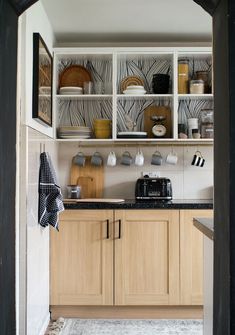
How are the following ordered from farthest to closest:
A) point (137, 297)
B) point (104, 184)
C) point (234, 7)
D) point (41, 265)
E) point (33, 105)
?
1. point (104, 184)
2. point (137, 297)
3. point (41, 265)
4. point (33, 105)
5. point (234, 7)

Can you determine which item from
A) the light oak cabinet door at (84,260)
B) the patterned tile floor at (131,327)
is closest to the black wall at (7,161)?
the patterned tile floor at (131,327)

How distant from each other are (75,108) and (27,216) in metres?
1.71

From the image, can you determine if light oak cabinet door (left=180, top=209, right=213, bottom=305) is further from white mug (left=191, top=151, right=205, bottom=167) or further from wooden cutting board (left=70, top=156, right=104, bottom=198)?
wooden cutting board (left=70, top=156, right=104, bottom=198)

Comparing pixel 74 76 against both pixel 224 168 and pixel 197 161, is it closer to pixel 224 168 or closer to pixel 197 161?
pixel 197 161

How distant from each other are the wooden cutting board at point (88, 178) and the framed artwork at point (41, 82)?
79 cm

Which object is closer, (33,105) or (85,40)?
(33,105)

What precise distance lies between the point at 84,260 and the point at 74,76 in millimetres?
1701

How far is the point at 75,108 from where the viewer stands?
394cm

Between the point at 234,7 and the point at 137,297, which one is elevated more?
the point at 234,7

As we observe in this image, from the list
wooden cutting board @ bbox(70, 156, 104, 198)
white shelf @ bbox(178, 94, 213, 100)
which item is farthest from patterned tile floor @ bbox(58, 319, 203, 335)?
white shelf @ bbox(178, 94, 213, 100)

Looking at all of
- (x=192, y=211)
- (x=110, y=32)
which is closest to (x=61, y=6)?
(x=110, y=32)

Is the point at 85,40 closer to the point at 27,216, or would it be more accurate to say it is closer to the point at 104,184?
the point at 104,184

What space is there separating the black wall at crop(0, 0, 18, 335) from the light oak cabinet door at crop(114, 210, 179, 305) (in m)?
1.72

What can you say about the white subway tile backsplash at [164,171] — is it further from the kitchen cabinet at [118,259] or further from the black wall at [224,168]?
the black wall at [224,168]
